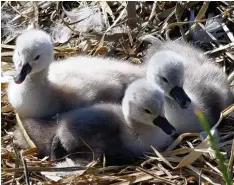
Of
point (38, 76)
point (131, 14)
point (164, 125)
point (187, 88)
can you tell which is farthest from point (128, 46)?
point (164, 125)

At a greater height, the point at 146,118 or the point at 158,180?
the point at 146,118

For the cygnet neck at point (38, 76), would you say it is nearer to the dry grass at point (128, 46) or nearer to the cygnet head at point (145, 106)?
the dry grass at point (128, 46)

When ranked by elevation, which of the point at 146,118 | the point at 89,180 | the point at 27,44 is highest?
the point at 27,44

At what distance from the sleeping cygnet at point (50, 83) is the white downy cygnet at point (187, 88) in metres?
0.19

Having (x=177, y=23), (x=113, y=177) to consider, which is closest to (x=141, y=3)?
(x=177, y=23)

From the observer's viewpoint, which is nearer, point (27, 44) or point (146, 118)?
point (146, 118)

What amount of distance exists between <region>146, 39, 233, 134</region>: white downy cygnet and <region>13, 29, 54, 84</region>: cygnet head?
1.60ft

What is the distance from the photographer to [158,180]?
101 inches

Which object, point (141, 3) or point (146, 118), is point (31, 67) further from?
point (141, 3)

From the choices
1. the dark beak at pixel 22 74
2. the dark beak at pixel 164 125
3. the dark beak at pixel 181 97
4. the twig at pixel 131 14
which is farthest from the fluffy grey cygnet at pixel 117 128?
the twig at pixel 131 14

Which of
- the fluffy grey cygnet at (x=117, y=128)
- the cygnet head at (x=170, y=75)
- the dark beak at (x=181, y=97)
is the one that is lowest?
the fluffy grey cygnet at (x=117, y=128)

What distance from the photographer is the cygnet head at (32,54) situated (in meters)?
2.88

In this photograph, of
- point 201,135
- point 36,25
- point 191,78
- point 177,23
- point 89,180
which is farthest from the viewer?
point 36,25

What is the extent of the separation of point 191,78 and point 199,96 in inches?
4.8
